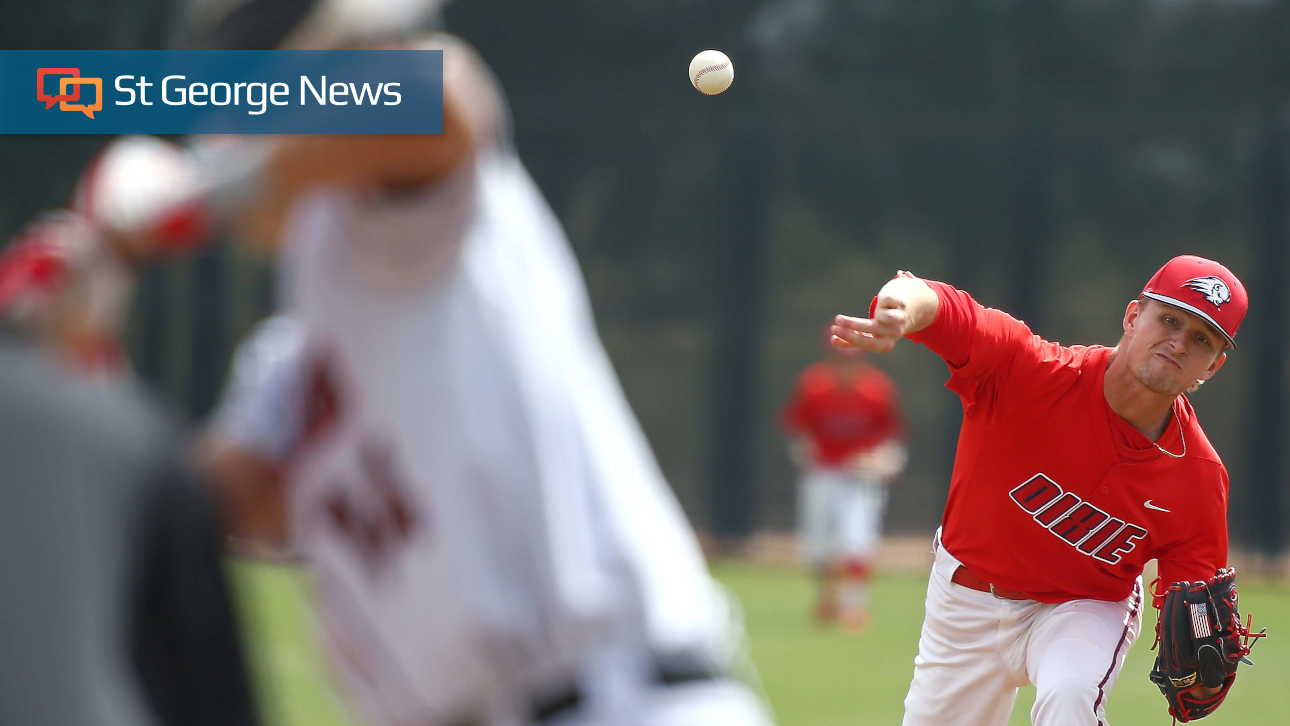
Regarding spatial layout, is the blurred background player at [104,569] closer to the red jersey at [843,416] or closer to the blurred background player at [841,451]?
the blurred background player at [841,451]

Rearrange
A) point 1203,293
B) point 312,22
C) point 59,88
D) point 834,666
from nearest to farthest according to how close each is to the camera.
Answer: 1. point 312,22
2. point 1203,293
3. point 834,666
4. point 59,88

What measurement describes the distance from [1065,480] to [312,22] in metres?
2.92

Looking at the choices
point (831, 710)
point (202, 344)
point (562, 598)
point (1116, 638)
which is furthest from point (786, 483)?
point (562, 598)

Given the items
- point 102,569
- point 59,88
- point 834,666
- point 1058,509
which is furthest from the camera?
point 59,88

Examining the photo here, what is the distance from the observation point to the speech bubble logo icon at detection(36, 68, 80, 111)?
11.6 m

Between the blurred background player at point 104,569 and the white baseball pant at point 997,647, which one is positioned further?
the white baseball pant at point 997,647

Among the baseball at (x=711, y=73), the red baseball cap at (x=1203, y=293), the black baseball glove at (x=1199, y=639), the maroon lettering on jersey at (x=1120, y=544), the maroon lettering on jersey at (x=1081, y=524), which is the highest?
the baseball at (x=711, y=73)

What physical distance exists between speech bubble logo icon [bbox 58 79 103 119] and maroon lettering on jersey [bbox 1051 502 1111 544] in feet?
30.0

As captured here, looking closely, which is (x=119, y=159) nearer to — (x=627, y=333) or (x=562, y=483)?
(x=562, y=483)

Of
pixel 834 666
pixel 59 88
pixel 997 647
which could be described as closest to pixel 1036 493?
pixel 997 647

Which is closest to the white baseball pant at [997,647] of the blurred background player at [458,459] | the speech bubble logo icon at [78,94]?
the blurred background player at [458,459]

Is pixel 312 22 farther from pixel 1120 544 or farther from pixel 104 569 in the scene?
pixel 1120 544

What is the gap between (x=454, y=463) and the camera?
1554 millimetres

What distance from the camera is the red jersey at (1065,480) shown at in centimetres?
380
